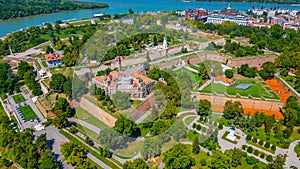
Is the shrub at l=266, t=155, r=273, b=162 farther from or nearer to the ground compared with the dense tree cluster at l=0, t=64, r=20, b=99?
nearer to the ground

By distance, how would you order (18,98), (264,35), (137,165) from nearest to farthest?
(137,165), (18,98), (264,35)

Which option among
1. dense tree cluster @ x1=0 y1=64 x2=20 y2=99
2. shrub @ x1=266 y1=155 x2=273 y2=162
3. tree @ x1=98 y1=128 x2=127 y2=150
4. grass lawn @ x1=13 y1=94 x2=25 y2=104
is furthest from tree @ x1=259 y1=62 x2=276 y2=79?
dense tree cluster @ x1=0 y1=64 x2=20 y2=99

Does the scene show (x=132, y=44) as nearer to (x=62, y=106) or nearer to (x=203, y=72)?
(x=203, y=72)

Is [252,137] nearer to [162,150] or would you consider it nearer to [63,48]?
[162,150]

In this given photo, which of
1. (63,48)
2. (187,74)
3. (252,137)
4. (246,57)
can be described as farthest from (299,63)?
(63,48)

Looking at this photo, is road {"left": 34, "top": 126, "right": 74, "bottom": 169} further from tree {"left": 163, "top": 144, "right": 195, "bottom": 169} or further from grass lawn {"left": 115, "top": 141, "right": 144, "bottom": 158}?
tree {"left": 163, "top": 144, "right": 195, "bottom": 169}

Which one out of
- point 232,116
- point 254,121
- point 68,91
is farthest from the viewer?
point 68,91

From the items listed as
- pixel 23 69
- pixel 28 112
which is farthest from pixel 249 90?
pixel 23 69
